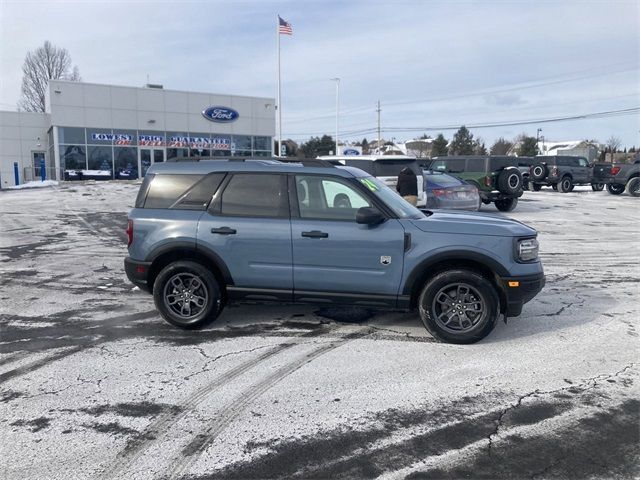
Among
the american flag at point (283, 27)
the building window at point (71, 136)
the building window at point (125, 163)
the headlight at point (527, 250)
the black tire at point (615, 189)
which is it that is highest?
the american flag at point (283, 27)

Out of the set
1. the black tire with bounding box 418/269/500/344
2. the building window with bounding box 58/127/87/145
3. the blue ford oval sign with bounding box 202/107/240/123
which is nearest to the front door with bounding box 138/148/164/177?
the building window with bounding box 58/127/87/145

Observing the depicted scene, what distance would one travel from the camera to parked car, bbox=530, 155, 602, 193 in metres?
26.9

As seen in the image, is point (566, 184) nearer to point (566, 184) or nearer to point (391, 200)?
point (566, 184)

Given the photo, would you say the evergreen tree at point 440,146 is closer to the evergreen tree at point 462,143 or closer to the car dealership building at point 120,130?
the evergreen tree at point 462,143

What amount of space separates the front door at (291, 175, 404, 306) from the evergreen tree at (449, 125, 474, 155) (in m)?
70.9

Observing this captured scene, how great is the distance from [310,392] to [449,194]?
34.8ft

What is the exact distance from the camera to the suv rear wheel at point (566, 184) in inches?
1092

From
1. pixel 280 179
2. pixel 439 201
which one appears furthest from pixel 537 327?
pixel 439 201

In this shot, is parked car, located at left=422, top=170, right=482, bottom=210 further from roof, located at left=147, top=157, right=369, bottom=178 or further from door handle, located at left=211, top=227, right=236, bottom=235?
door handle, located at left=211, top=227, right=236, bottom=235

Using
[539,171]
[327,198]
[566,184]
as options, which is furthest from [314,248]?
[566,184]

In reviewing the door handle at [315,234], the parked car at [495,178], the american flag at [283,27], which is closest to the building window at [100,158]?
the american flag at [283,27]

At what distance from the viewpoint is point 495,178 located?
17406 millimetres

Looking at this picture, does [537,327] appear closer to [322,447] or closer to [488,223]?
[488,223]

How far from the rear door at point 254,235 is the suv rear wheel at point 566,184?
2590 cm
